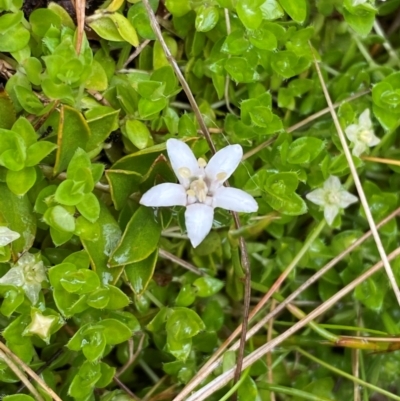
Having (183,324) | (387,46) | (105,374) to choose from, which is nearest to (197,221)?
(183,324)

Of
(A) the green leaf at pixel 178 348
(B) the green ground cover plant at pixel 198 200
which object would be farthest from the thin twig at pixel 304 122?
(A) the green leaf at pixel 178 348

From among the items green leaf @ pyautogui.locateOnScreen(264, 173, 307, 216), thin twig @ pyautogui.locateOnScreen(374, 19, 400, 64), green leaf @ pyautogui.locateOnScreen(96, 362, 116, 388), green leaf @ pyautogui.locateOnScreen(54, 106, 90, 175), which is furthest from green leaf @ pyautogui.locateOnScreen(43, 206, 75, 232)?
thin twig @ pyautogui.locateOnScreen(374, 19, 400, 64)

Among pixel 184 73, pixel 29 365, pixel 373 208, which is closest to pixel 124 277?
pixel 29 365

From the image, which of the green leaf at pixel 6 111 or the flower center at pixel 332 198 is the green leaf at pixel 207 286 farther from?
the green leaf at pixel 6 111

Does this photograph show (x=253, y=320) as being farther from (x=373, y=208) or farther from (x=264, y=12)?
(x=264, y=12)

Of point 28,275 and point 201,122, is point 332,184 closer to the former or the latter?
point 201,122
